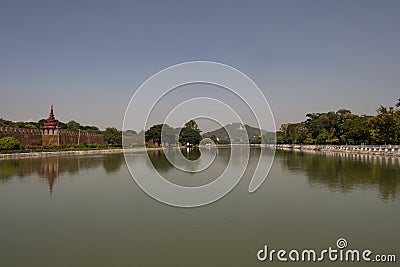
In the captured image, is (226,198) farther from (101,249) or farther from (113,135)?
(113,135)

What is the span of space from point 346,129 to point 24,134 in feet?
131

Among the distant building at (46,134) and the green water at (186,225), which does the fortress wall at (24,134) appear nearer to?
the distant building at (46,134)

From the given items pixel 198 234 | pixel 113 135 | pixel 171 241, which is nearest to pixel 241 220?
pixel 198 234

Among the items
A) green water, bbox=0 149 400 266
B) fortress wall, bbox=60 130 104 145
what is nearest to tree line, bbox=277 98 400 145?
green water, bbox=0 149 400 266

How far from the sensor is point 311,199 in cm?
→ 1123

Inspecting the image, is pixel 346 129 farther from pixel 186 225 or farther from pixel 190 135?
pixel 186 225

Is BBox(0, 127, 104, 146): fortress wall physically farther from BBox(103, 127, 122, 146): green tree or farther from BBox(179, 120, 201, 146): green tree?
BBox(179, 120, 201, 146): green tree

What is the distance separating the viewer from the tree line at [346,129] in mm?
35031

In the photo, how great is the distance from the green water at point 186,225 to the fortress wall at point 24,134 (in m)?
29.2

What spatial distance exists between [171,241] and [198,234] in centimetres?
70

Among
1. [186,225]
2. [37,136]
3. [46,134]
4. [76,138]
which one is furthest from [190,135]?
[186,225]

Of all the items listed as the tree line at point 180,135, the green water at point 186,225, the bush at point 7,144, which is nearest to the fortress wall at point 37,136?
the bush at point 7,144

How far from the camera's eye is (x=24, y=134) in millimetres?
43469

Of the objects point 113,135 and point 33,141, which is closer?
point 33,141
